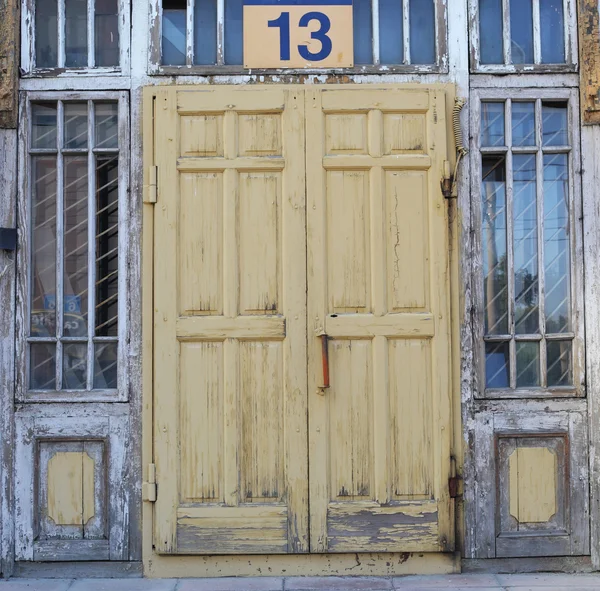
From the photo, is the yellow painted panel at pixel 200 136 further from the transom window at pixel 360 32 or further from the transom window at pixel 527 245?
the transom window at pixel 527 245

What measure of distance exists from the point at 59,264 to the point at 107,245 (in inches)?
12.0

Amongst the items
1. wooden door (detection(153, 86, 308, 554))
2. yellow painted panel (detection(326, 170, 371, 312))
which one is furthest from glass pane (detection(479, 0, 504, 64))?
wooden door (detection(153, 86, 308, 554))

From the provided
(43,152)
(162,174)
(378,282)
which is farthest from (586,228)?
(43,152)

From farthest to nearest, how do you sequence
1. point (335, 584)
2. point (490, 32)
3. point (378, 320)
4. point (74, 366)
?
point (490, 32) → point (74, 366) → point (378, 320) → point (335, 584)

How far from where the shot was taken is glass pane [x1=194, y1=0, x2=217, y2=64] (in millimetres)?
4844

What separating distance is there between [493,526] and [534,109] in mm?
2509

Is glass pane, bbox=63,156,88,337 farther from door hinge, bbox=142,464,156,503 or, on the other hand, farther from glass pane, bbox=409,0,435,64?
glass pane, bbox=409,0,435,64

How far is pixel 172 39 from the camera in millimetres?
4848

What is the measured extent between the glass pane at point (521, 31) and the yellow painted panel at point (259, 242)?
5.46ft

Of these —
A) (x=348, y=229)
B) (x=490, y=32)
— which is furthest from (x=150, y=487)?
(x=490, y=32)

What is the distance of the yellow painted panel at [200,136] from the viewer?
4695 mm

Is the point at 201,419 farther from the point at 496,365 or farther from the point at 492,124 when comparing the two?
the point at 492,124

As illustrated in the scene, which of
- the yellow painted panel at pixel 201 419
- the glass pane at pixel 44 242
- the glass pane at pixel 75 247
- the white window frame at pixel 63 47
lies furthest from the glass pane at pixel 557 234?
the glass pane at pixel 44 242

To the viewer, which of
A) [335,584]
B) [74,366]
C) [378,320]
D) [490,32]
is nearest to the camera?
[335,584]
